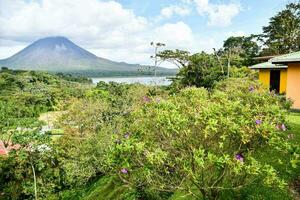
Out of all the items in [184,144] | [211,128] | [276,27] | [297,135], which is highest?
[276,27]

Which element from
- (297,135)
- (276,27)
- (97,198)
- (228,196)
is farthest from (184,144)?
(276,27)

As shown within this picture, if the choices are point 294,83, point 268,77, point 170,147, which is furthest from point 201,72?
point 170,147

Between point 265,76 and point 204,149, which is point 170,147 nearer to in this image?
point 204,149

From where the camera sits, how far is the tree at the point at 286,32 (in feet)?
118

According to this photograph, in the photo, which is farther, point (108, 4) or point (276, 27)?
point (276, 27)

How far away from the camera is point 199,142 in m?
5.16

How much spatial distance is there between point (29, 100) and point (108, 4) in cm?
2276

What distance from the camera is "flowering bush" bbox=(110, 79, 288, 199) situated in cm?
475

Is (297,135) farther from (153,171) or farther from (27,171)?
(27,171)

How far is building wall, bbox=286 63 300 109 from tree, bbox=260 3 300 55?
2313 cm

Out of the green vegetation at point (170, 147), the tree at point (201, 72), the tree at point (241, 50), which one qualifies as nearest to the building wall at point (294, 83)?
the green vegetation at point (170, 147)

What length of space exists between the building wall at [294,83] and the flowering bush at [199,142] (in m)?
9.05

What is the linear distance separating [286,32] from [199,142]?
35.6 metres

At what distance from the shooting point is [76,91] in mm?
50375
